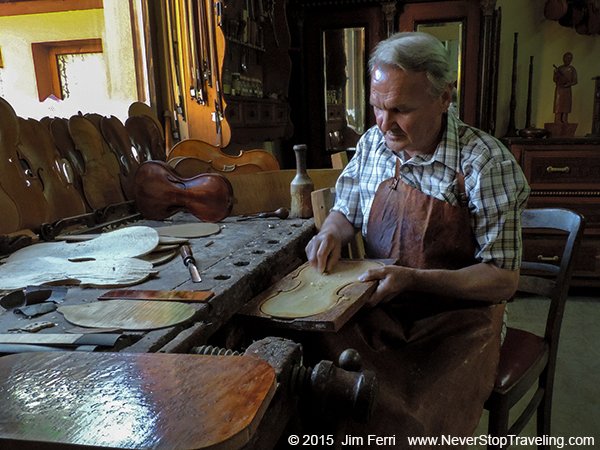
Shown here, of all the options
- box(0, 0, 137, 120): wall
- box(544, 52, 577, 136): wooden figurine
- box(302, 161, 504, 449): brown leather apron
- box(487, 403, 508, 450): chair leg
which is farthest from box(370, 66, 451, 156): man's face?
box(544, 52, 577, 136): wooden figurine

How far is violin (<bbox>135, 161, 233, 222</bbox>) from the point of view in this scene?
1.86 meters

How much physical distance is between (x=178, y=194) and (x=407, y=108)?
0.91m

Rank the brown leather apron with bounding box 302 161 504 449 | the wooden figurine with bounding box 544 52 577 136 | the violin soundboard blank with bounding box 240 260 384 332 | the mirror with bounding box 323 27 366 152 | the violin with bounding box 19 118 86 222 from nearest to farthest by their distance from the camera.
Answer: the violin soundboard blank with bounding box 240 260 384 332, the brown leather apron with bounding box 302 161 504 449, the violin with bounding box 19 118 86 222, the wooden figurine with bounding box 544 52 577 136, the mirror with bounding box 323 27 366 152

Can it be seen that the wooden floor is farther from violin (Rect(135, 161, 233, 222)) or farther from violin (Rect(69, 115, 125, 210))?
violin (Rect(69, 115, 125, 210))

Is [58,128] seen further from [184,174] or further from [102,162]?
[184,174]

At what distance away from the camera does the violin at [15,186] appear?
154 centimetres

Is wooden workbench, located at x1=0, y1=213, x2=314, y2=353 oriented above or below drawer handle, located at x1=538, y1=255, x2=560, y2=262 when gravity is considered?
above

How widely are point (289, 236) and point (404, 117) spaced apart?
0.52 meters

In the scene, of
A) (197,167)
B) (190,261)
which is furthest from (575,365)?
(190,261)

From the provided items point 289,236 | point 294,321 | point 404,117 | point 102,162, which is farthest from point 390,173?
point 102,162

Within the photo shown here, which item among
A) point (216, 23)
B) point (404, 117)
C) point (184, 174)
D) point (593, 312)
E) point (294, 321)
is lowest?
point (593, 312)

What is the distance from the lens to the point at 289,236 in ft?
5.48

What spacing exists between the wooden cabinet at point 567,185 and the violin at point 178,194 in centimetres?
247

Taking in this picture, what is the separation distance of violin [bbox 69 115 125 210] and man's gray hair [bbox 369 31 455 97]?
3.69 ft
